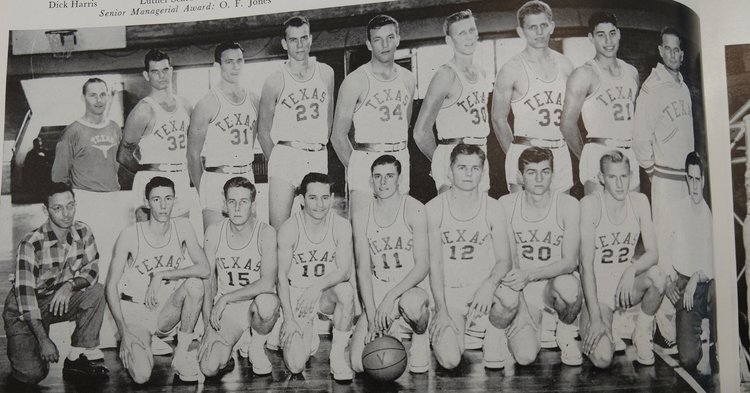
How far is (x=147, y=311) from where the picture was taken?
5.73ft

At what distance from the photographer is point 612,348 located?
1635 mm

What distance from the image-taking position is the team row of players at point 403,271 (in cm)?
164

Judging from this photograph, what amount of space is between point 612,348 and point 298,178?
2.95 feet

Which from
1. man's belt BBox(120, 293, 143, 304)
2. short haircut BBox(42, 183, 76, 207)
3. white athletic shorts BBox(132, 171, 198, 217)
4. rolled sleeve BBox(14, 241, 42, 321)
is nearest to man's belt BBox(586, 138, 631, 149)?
white athletic shorts BBox(132, 171, 198, 217)

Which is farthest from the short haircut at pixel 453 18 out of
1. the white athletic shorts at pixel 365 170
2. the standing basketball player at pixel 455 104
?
the white athletic shorts at pixel 365 170

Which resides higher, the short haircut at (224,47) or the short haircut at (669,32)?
the short haircut at (224,47)

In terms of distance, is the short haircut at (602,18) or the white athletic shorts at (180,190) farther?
the white athletic shorts at (180,190)

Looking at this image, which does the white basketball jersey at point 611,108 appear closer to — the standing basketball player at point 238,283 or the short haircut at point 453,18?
the short haircut at point 453,18

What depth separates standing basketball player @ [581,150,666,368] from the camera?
164 cm

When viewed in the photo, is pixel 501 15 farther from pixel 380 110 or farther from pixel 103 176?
pixel 103 176

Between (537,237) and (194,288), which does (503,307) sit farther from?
(194,288)

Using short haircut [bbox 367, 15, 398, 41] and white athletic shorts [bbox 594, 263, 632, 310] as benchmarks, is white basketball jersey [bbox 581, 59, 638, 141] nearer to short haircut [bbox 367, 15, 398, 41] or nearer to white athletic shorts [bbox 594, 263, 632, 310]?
white athletic shorts [bbox 594, 263, 632, 310]

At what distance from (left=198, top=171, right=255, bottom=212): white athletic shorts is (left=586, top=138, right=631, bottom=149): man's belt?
0.93 m

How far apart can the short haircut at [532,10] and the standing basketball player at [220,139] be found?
0.72 meters
